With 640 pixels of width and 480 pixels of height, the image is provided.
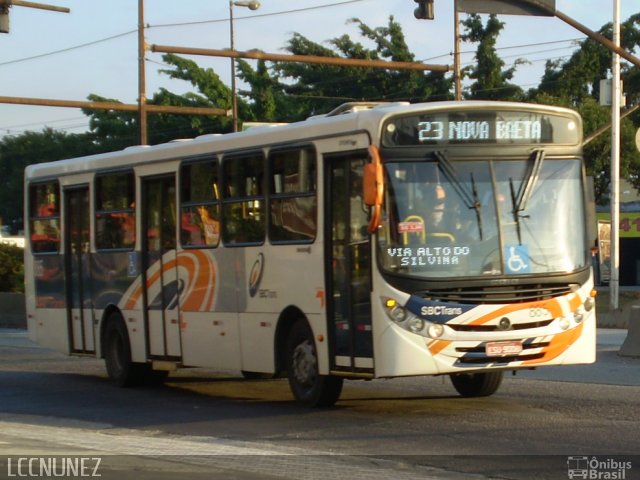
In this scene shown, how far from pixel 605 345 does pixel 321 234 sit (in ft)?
33.0

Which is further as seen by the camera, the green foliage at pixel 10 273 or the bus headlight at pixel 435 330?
the green foliage at pixel 10 273

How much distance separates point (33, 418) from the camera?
45.9ft

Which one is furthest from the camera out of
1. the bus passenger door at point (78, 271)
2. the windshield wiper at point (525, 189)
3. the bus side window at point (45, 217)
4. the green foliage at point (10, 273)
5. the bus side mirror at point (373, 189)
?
the green foliage at point (10, 273)

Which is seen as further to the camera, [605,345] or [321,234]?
[605,345]

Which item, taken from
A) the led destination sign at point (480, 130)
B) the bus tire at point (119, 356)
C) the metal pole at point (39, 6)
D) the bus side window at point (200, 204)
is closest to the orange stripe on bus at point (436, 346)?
the led destination sign at point (480, 130)

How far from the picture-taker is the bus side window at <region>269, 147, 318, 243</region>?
13555mm

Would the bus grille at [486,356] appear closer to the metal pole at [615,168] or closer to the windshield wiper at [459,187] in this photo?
the windshield wiper at [459,187]

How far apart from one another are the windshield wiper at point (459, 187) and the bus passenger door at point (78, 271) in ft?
24.1

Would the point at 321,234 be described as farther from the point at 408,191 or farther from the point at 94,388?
the point at 94,388

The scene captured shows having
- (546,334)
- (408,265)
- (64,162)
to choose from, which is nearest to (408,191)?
(408,265)

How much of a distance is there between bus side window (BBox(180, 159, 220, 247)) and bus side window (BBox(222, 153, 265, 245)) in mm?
210

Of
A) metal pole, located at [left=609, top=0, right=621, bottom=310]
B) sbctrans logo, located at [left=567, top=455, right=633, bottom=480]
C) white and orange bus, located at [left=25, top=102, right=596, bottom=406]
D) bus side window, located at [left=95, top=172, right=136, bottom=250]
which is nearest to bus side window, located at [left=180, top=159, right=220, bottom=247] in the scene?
white and orange bus, located at [left=25, top=102, right=596, bottom=406]

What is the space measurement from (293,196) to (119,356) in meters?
5.14

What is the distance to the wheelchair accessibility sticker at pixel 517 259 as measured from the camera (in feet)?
41.4
